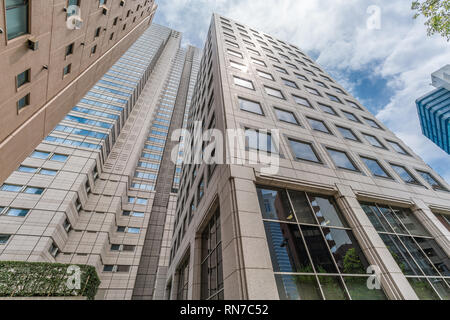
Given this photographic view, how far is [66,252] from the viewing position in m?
27.7

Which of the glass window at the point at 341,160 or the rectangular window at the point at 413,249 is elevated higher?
the glass window at the point at 341,160

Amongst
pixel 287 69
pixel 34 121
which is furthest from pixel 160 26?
pixel 34 121

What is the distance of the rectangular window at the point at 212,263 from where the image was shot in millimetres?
9148

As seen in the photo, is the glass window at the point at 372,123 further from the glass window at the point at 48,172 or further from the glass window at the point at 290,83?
the glass window at the point at 48,172

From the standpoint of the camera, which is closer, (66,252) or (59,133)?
(66,252)

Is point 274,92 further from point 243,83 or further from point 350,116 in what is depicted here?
point 350,116

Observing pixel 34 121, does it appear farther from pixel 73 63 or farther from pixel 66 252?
pixel 66 252

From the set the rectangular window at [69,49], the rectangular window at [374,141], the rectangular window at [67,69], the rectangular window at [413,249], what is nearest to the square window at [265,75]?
the rectangular window at [374,141]

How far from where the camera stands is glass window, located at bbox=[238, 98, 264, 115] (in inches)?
551

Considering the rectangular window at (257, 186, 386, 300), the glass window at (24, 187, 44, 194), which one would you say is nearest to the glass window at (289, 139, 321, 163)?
the rectangular window at (257, 186, 386, 300)

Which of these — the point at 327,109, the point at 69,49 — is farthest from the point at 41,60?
the point at 327,109

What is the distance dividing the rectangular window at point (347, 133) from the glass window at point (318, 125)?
1.65m

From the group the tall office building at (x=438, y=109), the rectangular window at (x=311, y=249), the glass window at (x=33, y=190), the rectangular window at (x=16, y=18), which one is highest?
the tall office building at (x=438, y=109)

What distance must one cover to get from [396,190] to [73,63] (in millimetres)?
26083
